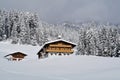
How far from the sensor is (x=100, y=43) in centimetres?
9112

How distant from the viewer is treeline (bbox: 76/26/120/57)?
272 ft

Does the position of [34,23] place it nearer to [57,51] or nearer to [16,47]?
[16,47]

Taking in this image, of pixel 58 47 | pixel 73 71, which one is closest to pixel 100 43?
pixel 58 47

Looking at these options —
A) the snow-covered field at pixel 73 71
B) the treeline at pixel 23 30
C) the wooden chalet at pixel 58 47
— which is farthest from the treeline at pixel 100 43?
the snow-covered field at pixel 73 71

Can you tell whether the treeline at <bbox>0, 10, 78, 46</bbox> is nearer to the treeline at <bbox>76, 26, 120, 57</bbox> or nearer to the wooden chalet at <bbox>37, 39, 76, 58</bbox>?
the treeline at <bbox>76, 26, 120, 57</bbox>

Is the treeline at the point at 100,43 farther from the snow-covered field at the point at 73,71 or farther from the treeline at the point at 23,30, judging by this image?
the snow-covered field at the point at 73,71

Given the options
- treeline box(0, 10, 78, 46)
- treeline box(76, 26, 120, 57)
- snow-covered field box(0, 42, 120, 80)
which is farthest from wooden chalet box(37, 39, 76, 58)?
treeline box(0, 10, 78, 46)

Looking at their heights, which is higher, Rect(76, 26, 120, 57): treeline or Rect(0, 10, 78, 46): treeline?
Rect(0, 10, 78, 46): treeline

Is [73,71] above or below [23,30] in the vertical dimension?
below

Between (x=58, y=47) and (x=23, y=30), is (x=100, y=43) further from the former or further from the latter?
(x=23, y=30)

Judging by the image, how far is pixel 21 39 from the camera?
11162 centimetres

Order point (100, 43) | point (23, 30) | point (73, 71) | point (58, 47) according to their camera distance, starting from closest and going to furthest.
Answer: point (73, 71)
point (58, 47)
point (100, 43)
point (23, 30)

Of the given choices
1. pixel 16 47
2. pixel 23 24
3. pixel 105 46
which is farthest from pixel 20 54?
pixel 23 24

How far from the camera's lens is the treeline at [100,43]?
82812 mm
